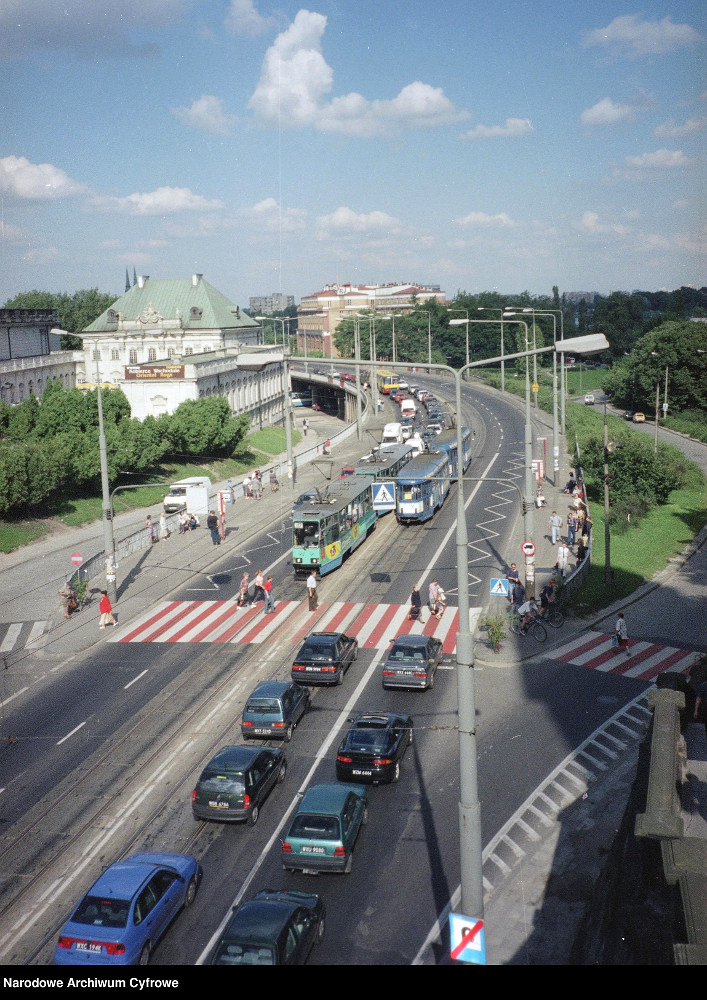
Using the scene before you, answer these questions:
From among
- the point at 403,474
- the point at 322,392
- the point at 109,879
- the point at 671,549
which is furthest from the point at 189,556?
the point at 322,392

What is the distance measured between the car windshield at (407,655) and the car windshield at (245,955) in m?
15.1

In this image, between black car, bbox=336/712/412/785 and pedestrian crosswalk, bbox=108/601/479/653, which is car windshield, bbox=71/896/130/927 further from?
pedestrian crosswalk, bbox=108/601/479/653

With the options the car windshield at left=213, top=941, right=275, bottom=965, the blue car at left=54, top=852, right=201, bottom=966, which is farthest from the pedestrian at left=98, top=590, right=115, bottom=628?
the car windshield at left=213, top=941, right=275, bottom=965

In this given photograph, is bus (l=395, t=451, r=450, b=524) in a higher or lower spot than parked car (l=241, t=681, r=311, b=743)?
higher

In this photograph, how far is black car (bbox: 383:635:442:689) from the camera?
28.8m

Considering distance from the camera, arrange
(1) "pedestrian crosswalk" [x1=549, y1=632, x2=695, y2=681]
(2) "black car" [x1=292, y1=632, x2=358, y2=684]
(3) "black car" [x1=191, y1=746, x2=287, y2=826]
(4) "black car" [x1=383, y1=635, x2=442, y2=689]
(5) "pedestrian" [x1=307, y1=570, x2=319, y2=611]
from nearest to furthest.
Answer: (3) "black car" [x1=191, y1=746, x2=287, y2=826]
(4) "black car" [x1=383, y1=635, x2=442, y2=689]
(2) "black car" [x1=292, y1=632, x2=358, y2=684]
(1) "pedestrian crosswalk" [x1=549, y1=632, x2=695, y2=681]
(5) "pedestrian" [x1=307, y1=570, x2=319, y2=611]

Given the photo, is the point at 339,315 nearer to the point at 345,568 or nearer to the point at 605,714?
the point at 345,568

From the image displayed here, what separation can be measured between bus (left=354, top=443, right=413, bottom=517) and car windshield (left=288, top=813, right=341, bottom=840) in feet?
86.3

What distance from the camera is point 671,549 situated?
47.8 m

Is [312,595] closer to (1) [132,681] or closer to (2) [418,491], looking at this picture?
(1) [132,681]

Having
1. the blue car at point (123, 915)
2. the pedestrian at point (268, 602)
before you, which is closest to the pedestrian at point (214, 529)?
the pedestrian at point (268, 602)

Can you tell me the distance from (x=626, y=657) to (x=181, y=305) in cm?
9837

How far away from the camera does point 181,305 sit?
11975cm
